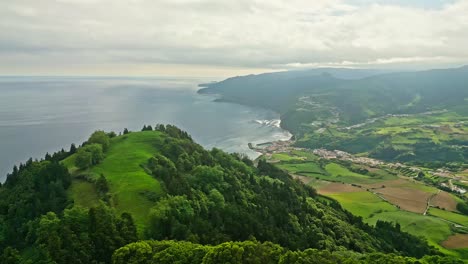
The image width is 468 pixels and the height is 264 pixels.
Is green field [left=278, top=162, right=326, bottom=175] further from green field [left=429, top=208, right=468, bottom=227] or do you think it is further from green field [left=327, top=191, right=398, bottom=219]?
green field [left=429, top=208, right=468, bottom=227]

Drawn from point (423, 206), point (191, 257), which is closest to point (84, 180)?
point (191, 257)

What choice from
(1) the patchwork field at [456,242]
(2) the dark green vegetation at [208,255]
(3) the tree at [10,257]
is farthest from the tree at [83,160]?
(1) the patchwork field at [456,242]

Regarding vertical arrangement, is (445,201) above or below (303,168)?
above

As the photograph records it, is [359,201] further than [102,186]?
Yes

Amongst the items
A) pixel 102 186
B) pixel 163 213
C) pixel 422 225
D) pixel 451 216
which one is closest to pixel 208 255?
pixel 163 213

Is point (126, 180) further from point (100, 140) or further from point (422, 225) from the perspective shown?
point (422, 225)

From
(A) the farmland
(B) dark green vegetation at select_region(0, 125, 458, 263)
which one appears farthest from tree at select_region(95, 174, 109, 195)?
(A) the farmland

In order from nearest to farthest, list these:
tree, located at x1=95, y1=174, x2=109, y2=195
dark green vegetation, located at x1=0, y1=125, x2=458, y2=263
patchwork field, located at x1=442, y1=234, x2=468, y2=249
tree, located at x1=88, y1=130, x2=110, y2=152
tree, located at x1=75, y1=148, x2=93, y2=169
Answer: dark green vegetation, located at x1=0, y1=125, x2=458, y2=263
tree, located at x1=95, y1=174, x2=109, y2=195
tree, located at x1=75, y1=148, x2=93, y2=169
patchwork field, located at x1=442, y1=234, x2=468, y2=249
tree, located at x1=88, y1=130, x2=110, y2=152
